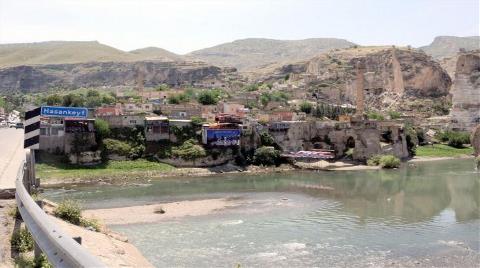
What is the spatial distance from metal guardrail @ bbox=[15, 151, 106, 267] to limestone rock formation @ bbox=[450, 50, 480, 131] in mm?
97004

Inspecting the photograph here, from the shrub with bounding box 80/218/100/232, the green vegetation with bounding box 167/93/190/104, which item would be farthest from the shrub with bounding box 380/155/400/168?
the shrub with bounding box 80/218/100/232

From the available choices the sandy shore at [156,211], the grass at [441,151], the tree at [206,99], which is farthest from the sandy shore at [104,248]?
the tree at [206,99]

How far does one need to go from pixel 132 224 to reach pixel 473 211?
21413mm

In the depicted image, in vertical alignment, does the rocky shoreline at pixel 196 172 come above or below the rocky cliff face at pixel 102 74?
below

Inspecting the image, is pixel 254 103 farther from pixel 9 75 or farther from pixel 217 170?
pixel 9 75

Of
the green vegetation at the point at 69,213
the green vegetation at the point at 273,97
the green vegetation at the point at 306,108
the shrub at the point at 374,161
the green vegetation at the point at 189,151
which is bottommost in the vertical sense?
the shrub at the point at 374,161

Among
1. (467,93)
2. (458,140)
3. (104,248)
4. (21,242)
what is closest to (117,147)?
(104,248)

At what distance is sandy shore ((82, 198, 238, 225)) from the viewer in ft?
101

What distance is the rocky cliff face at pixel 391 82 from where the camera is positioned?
12306cm

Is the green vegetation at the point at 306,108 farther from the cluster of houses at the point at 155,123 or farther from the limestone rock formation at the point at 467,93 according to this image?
the limestone rock formation at the point at 467,93

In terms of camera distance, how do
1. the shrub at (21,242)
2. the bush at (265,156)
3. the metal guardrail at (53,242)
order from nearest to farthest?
the metal guardrail at (53,242), the shrub at (21,242), the bush at (265,156)

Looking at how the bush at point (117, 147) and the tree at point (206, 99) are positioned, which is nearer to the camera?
the bush at point (117, 147)

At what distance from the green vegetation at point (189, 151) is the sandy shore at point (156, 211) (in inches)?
742

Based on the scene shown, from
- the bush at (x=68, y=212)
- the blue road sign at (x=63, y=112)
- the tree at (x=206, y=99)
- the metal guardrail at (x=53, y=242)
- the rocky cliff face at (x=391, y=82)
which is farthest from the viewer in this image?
the rocky cliff face at (x=391, y=82)
